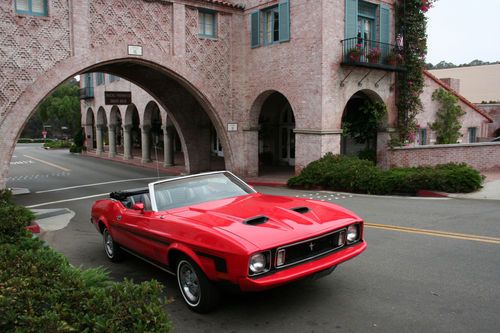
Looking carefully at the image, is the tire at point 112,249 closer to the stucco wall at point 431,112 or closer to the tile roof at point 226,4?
the tile roof at point 226,4

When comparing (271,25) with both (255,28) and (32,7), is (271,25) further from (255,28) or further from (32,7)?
(32,7)

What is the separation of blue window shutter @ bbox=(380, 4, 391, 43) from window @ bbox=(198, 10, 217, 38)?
23.3 ft

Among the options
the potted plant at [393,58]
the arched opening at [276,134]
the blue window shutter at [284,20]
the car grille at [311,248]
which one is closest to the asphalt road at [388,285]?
the car grille at [311,248]

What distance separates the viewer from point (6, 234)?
691 centimetres

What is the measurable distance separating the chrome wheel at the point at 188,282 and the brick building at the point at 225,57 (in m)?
11.9

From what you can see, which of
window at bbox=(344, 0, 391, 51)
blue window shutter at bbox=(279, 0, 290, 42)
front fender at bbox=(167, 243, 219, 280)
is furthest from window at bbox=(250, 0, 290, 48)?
front fender at bbox=(167, 243, 219, 280)

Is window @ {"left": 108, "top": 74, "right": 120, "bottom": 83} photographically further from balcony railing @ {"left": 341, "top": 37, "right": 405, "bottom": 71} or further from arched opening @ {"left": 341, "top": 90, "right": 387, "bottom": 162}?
balcony railing @ {"left": 341, "top": 37, "right": 405, "bottom": 71}

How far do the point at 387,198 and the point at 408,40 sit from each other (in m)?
9.50

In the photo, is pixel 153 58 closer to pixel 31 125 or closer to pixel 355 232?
pixel 355 232

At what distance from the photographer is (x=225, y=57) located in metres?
20.3

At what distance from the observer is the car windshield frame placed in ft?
20.4

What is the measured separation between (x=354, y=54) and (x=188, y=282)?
47.3ft

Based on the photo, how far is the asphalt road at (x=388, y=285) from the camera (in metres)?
4.74

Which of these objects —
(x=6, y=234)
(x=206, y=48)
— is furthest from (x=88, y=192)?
(x=6, y=234)
